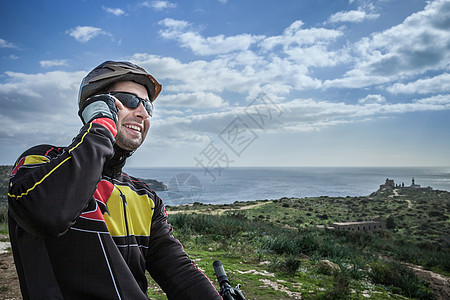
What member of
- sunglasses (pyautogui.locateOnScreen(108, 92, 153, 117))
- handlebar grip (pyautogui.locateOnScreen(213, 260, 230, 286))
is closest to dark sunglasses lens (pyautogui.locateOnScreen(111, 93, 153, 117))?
sunglasses (pyautogui.locateOnScreen(108, 92, 153, 117))

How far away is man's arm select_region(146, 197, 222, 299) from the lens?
1.61 meters

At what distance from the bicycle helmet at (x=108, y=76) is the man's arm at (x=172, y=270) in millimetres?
854

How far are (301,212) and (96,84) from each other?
1241 inches

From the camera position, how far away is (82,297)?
47.2 inches

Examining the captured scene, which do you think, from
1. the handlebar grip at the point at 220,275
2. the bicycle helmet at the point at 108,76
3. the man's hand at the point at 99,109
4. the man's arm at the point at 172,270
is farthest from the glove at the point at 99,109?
the handlebar grip at the point at 220,275

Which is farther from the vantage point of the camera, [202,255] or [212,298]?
[202,255]

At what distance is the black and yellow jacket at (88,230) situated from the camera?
973 mm

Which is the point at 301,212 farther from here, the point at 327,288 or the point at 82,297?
the point at 82,297

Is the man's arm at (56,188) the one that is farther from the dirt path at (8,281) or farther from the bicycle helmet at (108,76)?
the dirt path at (8,281)

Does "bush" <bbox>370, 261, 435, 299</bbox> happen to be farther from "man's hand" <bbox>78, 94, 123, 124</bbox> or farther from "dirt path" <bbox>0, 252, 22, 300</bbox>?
"dirt path" <bbox>0, 252, 22, 300</bbox>

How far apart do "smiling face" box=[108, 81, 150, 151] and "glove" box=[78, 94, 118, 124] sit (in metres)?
0.13

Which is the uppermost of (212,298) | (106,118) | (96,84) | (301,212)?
(96,84)

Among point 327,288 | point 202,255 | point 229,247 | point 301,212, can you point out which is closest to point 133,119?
point 327,288

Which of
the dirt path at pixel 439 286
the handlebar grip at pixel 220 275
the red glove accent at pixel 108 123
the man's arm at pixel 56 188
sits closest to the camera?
the man's arm at pixel 56 188
